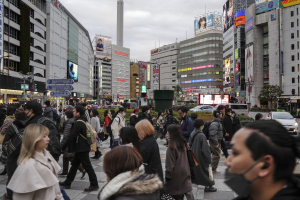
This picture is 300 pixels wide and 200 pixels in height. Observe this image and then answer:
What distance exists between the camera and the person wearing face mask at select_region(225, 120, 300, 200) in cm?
126

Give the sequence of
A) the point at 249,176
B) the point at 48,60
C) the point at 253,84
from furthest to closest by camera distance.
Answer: the point at 253,84 < the point at 48,60 < the point at 249,176

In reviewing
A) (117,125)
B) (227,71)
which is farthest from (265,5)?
(117,125)

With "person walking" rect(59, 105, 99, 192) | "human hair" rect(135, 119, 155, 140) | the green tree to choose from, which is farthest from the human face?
the green tree

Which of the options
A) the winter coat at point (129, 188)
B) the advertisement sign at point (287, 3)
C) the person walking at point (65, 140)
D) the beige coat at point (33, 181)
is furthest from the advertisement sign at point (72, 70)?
the winter coat at point (129, 188)

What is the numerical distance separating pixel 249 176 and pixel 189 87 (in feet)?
437

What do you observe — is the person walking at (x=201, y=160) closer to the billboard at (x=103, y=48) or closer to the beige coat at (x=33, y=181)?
the beige coat at (x=33, y=181)

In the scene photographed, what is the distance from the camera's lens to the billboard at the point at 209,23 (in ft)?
419

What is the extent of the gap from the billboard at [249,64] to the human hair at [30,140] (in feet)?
270

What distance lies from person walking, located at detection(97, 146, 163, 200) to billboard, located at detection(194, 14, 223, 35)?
133 m

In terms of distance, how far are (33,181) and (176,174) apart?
2.37m

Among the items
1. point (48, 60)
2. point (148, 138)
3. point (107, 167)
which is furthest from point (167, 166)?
point (48, 60)

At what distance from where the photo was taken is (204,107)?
32.9 meters

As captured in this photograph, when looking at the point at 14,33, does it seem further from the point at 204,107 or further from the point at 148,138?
the point at 148,138

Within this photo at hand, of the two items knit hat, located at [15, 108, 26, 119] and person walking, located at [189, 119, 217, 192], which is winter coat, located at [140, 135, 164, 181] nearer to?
person walking, located at [189, 119, 217, 192]
